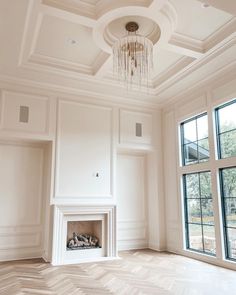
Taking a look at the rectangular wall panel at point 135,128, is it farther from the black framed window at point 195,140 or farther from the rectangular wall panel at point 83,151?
the black framed window at point 195,140

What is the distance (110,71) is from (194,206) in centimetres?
331

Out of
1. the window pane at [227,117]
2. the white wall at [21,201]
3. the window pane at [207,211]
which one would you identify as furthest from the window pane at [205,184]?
the white wall at [21,201]

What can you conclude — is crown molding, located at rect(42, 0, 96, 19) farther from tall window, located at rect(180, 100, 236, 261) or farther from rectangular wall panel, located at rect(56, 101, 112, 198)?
tall window, located at rect(180, 100, 236, 261)

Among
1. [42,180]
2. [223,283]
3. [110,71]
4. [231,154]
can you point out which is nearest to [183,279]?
[223,283]

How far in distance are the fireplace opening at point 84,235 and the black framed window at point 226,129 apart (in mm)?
2972

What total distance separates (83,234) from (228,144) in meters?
3.62

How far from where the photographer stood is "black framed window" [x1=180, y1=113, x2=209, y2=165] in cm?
577

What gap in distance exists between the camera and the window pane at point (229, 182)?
16.4 feet

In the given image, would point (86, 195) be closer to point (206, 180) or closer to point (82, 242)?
point (82, 242)

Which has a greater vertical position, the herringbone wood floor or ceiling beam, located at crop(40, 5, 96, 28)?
ceiling beam, located at crop(40, 5, 96, 28)

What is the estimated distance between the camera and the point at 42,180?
6047mm

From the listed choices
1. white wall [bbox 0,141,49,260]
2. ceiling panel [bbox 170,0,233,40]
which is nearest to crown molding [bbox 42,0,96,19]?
ceiling panel [bbox 170,0,233,40]

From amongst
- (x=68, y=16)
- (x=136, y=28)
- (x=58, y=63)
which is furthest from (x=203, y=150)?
(x=68, y=16)

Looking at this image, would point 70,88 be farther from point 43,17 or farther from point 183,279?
point 183,279
